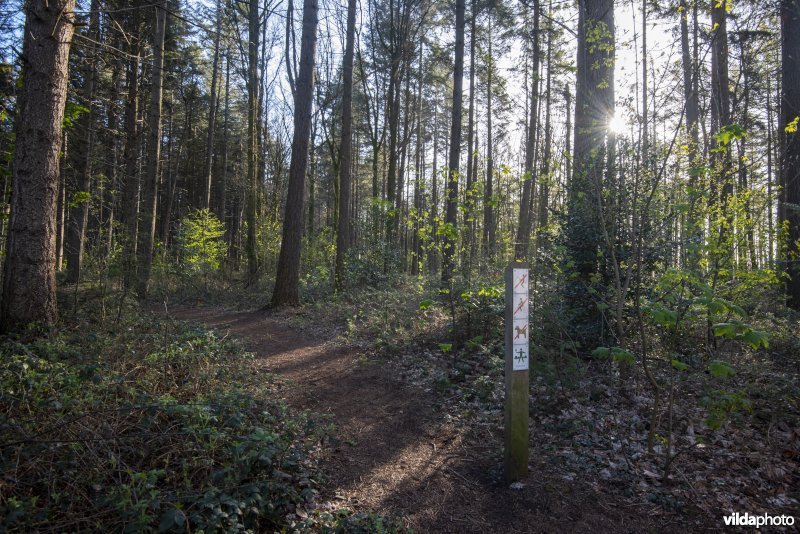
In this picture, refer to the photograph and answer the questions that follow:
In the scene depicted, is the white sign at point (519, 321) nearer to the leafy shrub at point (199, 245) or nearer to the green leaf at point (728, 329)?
the green leaf at point (728, 329)

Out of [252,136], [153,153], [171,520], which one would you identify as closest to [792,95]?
[171,520]

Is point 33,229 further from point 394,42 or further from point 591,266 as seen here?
point 394,42

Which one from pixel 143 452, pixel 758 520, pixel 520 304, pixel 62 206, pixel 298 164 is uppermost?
pixel 298 164

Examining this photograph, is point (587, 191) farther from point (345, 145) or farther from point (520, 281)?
point (345, 145)

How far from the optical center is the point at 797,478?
12.2ft

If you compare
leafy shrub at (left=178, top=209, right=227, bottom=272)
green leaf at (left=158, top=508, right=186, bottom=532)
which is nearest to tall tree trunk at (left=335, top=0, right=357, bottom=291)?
leafy shrub at (left=178, top=209, right=227, bottom=272)

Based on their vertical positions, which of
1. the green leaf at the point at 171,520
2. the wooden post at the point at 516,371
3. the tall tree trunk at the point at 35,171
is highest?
the tall tree trunk at the point at 35,171

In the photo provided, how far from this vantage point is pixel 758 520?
3143 mm

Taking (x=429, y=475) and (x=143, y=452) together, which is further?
(x=429, y=475)

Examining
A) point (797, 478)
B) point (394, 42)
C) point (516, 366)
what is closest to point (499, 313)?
point (516, 366)

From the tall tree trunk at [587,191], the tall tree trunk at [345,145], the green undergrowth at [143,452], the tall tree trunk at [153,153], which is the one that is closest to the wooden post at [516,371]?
the green undergrowth at [143,452]

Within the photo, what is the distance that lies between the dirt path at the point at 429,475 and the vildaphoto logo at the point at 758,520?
0.42m

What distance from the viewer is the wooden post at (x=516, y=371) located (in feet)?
11.4

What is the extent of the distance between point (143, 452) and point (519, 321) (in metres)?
2.98
